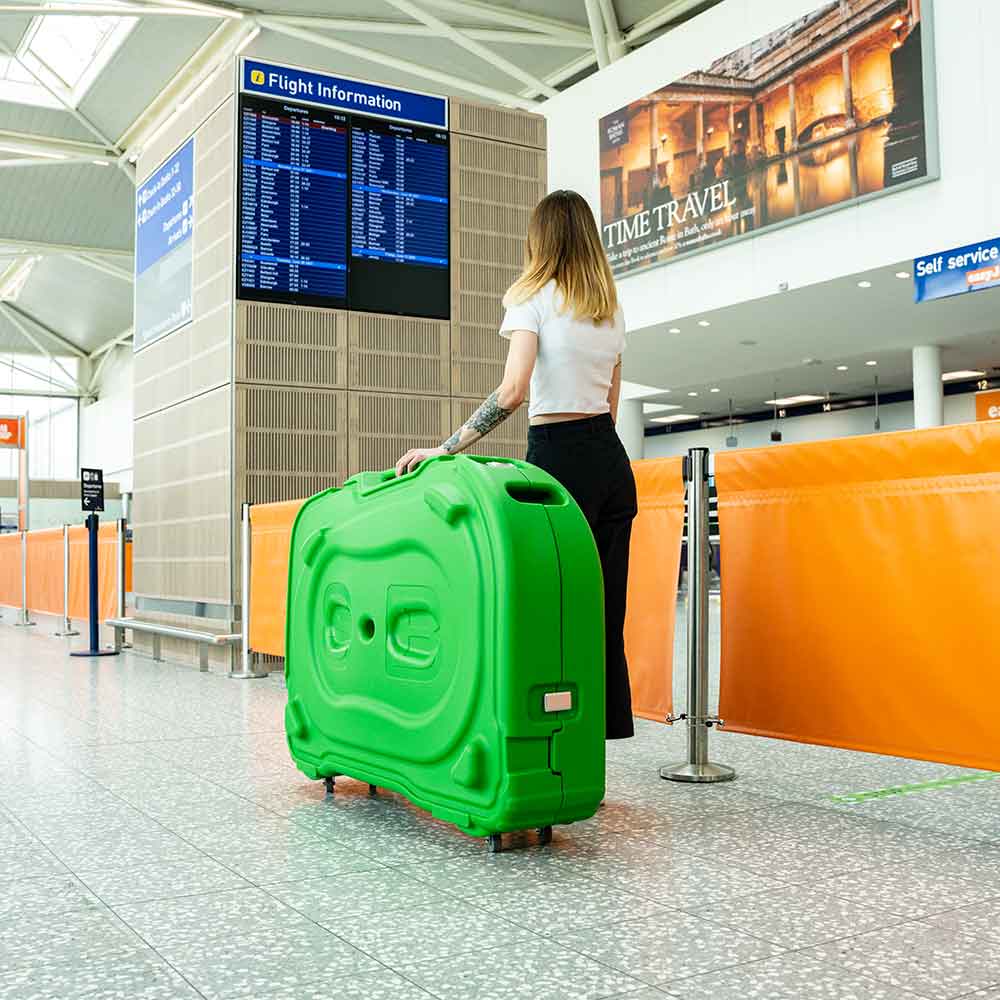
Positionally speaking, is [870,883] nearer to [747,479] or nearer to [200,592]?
[747,479]

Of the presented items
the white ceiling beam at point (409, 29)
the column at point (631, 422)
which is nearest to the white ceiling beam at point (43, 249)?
the white ceiling beam at point (409, 29)

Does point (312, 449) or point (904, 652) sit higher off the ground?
point (312, 449)

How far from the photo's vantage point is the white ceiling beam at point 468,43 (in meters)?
18.0

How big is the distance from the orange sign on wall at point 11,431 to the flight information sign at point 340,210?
12105 mm

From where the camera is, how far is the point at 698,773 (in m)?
3.52

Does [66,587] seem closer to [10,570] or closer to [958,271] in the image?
[10,570]

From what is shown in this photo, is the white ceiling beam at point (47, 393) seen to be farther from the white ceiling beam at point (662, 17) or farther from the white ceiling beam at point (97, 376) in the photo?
the white ceiling beam at point (662, 17)

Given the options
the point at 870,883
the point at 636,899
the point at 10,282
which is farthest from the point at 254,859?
the point at 10,282

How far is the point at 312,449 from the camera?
771 cm

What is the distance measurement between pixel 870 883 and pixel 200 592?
6300 millimetres

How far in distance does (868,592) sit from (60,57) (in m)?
23.0

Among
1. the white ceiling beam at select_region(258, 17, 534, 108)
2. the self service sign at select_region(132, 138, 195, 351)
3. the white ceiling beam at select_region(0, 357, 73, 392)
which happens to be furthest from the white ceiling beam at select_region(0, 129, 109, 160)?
the white ceiling beam at select_region(0, 357, 73, 392)

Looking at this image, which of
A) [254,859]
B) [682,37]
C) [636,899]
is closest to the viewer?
[636,899]

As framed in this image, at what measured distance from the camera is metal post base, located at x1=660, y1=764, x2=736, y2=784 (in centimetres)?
349
